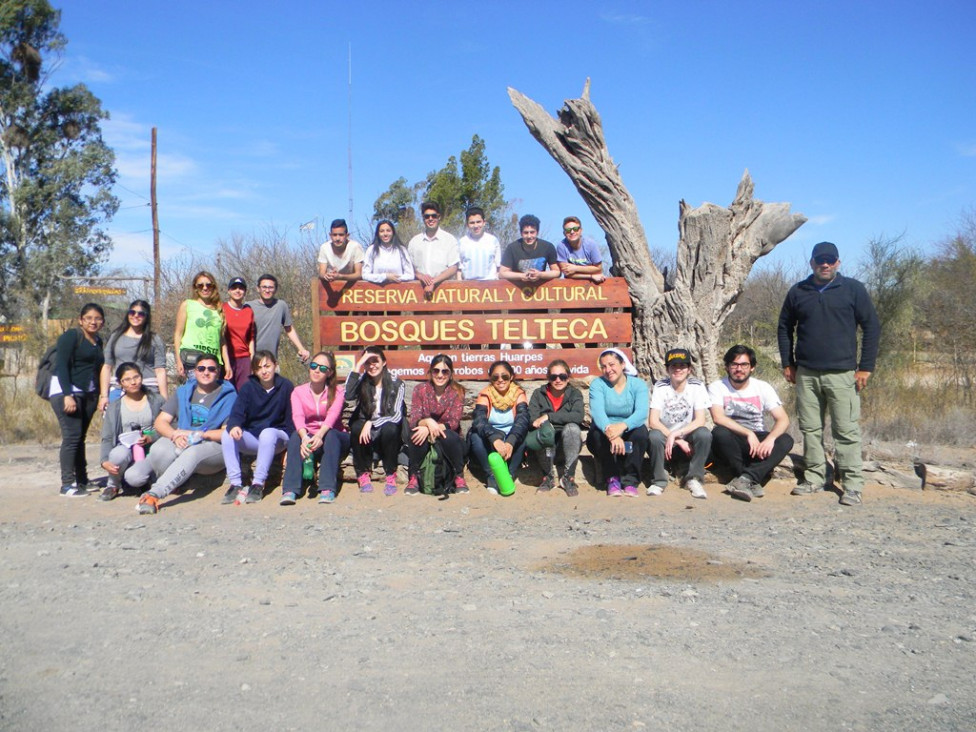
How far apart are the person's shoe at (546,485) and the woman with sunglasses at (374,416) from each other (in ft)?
4.61

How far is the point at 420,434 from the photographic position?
7.85 m

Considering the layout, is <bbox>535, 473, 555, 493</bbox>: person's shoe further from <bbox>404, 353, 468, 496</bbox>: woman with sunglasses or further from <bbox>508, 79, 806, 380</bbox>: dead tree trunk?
<bbox>508, 79, 806, 380</bbox>: dead tree trunk

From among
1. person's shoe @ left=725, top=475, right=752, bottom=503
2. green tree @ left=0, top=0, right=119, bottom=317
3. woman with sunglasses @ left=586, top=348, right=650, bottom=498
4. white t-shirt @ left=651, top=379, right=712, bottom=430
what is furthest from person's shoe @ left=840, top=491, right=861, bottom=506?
green tree @ left=0, top=0, right=119, bottom=317

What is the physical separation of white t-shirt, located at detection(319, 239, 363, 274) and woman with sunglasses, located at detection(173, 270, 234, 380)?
1.34 meters

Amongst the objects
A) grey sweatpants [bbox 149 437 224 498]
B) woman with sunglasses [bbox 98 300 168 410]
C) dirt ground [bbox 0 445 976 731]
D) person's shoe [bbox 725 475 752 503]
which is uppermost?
woman with sunglasses [bbox 98 300 168 410]

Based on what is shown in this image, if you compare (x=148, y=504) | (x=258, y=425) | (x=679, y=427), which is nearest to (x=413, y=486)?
(x=258, y=425)

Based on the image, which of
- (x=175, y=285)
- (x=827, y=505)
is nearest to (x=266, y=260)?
(x=175, y=285)

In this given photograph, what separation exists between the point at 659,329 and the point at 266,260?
1170 cm

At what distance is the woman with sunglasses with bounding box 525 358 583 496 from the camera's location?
8.03 meters

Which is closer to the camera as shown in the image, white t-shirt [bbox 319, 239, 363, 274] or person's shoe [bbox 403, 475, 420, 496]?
person's shoe [bbox 403, 475, 420, 496]

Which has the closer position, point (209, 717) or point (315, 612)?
point (209, 717)

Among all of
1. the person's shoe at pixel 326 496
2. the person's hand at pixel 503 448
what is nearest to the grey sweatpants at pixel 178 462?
the person's shoe at pixel 326 496

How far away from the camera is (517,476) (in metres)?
8.54

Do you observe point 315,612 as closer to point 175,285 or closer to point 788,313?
point 788,313
